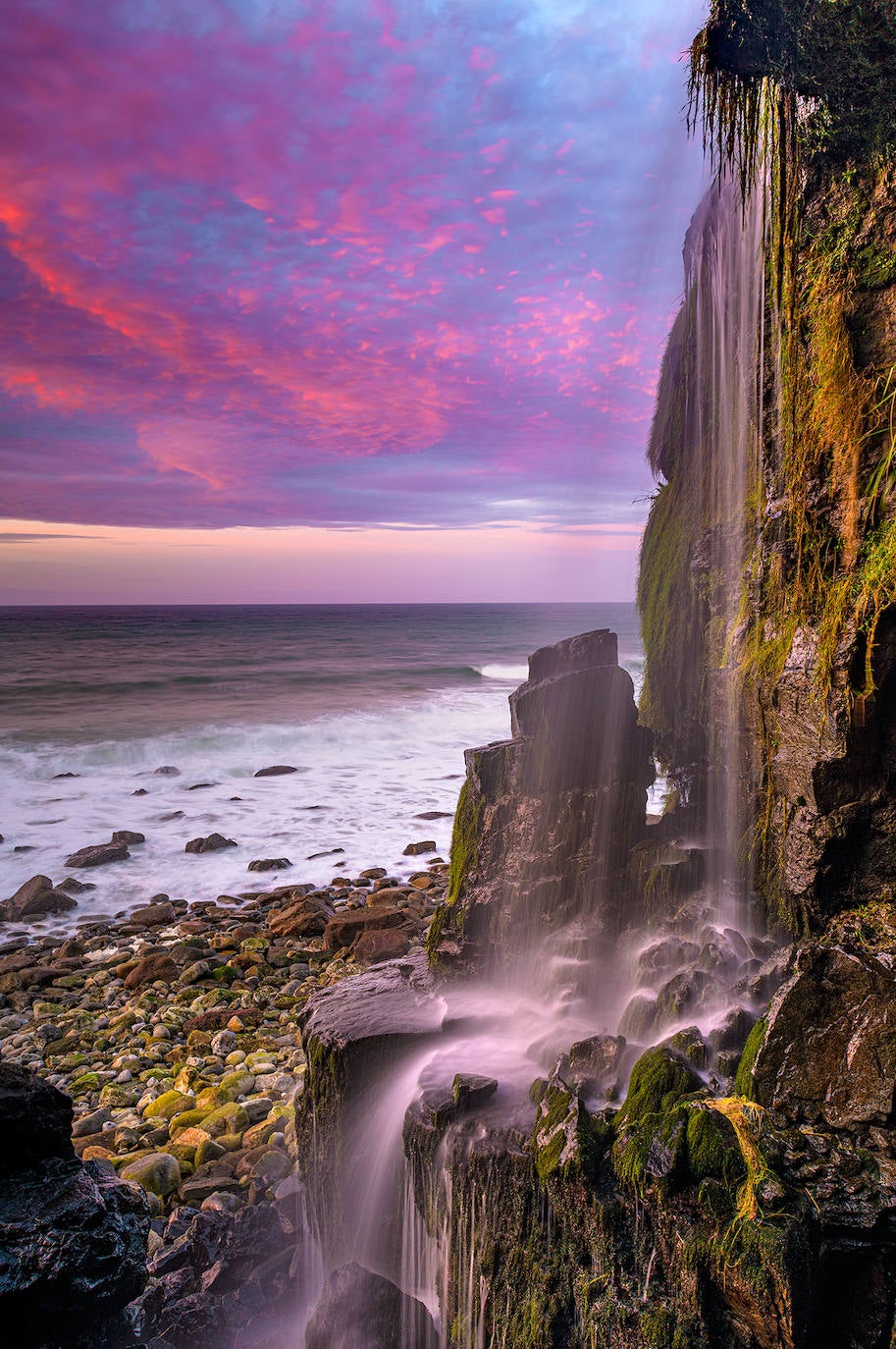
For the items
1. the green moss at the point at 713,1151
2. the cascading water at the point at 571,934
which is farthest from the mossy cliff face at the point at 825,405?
the green moss at the point at 713,1151

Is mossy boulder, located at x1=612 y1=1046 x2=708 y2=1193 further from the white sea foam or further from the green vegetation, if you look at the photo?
the white sea foam

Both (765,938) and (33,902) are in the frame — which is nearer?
(765,938)

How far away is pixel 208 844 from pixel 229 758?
30.3 feet

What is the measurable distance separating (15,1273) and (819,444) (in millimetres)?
5554

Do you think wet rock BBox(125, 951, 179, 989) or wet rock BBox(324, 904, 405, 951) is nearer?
wet rock BBox(125, 951, 179, 989)

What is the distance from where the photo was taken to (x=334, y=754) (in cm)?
2405

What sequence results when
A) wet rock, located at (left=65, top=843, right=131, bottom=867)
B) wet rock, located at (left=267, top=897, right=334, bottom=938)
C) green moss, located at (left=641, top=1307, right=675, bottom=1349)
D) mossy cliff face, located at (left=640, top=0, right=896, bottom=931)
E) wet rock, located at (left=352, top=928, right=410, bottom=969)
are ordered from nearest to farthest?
green moss, located at (left=641, top=1307, right=675, bottom=1349) → mossy cliff face, located at (left=640, top=0, right=896, bottom=931) → wet rock, located at (left=352, top=928, right=410, bottom=969) → wet rock, located at (left=267, top=897, right=334, bottom=938) → wet rock, located at (left=65, top=843, right=131, bottom=867)

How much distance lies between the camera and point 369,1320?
429cm

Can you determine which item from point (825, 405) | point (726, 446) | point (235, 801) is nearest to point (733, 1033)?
point (825, 405)

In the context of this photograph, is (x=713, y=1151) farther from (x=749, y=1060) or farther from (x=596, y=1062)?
(x=596, y=1062)

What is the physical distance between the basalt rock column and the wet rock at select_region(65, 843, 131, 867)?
975cm

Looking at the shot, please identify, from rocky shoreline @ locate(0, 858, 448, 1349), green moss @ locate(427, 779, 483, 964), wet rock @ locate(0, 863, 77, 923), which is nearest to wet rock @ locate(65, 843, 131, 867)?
wet rock @ locate(0, 863, 77, 923)

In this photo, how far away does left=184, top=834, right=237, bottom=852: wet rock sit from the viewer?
14.3m

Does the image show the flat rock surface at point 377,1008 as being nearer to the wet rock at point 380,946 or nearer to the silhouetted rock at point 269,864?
the wet rock at point 380,946
